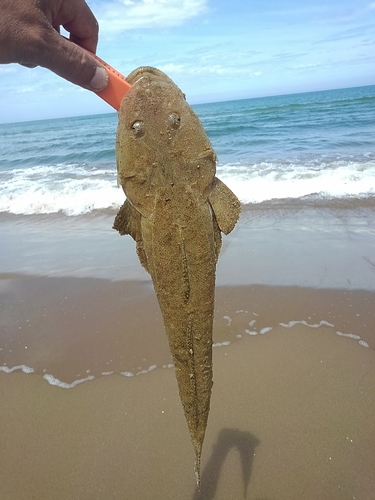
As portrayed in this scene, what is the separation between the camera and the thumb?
2.42m

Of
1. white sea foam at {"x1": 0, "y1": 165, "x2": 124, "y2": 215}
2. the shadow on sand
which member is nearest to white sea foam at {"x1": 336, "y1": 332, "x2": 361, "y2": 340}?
the shadow on sand

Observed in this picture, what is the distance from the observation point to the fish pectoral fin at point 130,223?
2.63 metres

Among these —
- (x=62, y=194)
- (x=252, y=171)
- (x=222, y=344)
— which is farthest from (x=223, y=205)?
(x=252, y=171)

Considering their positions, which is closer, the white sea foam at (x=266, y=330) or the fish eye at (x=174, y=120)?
the fish eye at (x=174, y=120)

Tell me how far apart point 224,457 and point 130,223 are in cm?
264

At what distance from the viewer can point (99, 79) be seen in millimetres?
2525

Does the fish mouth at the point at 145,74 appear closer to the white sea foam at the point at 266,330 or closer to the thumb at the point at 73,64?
the thumb at the point at 73,64

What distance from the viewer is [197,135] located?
2436 millimetres

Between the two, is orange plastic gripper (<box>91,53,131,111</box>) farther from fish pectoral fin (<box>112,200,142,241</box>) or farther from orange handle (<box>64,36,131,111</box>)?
fish pectoral fin (<box>112,200,142,241</box>)

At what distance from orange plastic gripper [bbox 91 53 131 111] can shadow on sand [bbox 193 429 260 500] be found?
3.29 metres

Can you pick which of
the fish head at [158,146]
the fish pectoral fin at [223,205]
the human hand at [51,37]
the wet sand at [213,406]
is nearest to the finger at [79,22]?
the human hand at [51,37]

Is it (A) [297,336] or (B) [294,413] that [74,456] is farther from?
(A) [297,336]

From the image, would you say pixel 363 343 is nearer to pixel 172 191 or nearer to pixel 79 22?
pixel 172 191

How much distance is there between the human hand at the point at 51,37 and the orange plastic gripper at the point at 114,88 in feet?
0.12
